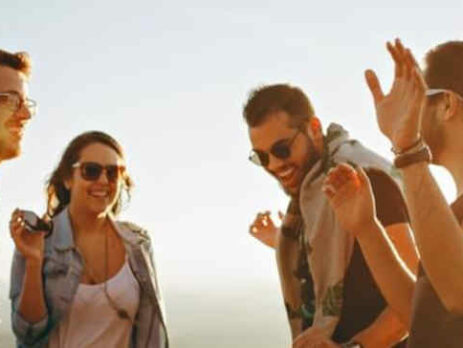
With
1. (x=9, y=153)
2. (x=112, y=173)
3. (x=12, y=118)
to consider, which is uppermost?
(x=12, y=118)

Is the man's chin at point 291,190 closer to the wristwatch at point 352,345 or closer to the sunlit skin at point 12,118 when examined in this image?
the wristwatch at point 352,345

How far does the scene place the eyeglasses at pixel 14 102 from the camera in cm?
512

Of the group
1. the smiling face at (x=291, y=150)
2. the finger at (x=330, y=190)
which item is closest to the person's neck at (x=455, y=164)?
the finger at (x=330, y=190)

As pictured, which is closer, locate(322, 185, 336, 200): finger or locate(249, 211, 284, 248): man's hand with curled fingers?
locate(322, 185, 336, 200): finger

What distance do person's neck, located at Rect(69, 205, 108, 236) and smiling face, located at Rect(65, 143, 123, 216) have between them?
2cm

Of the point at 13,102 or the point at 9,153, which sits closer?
the point at 9,153

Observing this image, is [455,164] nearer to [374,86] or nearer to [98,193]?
[374,86]

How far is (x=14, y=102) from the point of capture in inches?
204

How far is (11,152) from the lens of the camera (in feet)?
16.1

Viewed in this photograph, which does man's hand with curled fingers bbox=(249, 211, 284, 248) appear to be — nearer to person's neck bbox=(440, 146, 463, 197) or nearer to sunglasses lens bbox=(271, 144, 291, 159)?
sunglasses lens bbox=(271, 144, 291, 159)

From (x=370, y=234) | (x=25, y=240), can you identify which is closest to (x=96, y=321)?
(x=25, y=240)

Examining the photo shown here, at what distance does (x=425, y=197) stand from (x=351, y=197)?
837 mm

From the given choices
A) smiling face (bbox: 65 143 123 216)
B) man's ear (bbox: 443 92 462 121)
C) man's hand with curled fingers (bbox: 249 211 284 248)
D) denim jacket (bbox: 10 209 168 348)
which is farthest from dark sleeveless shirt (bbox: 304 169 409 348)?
smiling face (bbox: 65 143 123 216)

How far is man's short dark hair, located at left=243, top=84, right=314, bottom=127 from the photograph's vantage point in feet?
16.4
